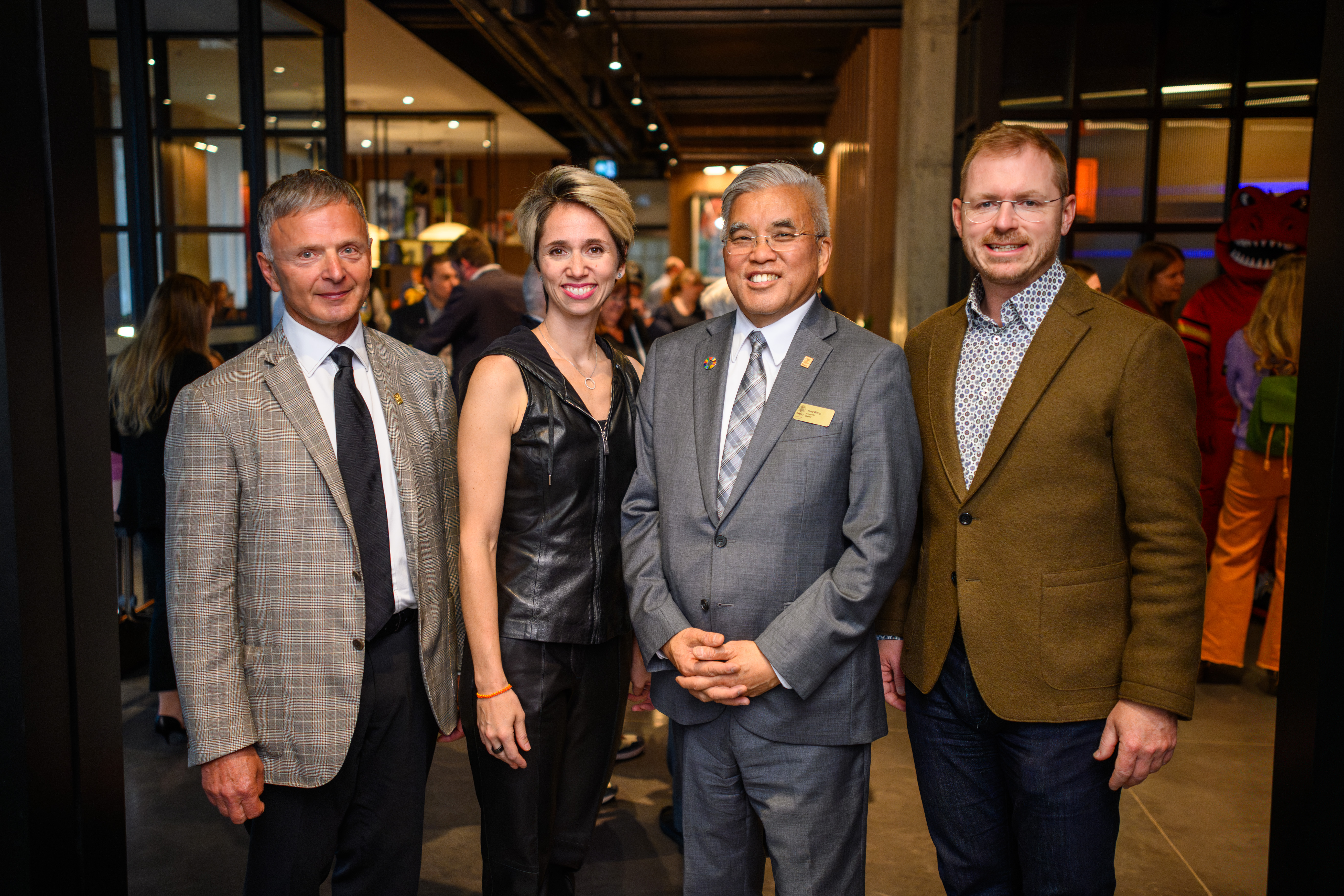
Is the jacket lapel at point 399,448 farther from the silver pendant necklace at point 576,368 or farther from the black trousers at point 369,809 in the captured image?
the silver pendant necklace at point 576,368

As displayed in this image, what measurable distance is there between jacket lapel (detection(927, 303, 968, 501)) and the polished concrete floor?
1.59 metres

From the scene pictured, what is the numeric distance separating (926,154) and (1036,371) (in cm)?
526

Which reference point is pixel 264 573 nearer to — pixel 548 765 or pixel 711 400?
pixel 548 765

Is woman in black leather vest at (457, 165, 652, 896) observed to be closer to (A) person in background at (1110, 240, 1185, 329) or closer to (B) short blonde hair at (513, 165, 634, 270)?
(B) short blonde hair at (513, 165, 634, 270)

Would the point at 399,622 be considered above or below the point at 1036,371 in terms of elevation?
below

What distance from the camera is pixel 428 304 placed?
812 centimetres

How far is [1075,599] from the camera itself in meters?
1.72

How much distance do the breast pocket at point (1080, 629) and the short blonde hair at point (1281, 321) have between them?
3.01 metres

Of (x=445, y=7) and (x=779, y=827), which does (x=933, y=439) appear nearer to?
(x=779, y=827)

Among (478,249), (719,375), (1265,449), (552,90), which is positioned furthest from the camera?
(552,90)

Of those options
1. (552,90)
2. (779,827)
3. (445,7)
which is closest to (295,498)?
(779,827)

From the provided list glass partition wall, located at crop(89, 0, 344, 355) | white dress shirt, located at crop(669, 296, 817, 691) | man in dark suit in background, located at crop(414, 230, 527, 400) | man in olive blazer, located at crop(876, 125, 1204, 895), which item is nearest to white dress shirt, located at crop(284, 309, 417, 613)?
white dress shirt, located at crop(669, 296, 817, 691)

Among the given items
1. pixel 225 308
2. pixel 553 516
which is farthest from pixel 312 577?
pixel 225 308

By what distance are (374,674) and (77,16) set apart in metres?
1.14
